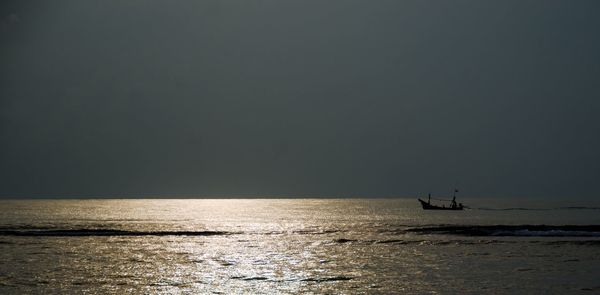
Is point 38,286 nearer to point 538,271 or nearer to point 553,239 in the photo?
point 538,271

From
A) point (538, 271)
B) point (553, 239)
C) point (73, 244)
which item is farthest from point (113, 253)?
point (553, 239)

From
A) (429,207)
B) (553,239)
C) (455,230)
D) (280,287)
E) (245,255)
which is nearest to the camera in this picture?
(280,287)

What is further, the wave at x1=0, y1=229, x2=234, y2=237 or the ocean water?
the wave at x1=0, y1=229, x2=234, y2=237

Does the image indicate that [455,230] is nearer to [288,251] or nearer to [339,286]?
[288,251]

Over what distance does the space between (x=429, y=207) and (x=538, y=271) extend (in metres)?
117

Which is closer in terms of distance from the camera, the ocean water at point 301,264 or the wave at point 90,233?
the ocean water at point 301,264

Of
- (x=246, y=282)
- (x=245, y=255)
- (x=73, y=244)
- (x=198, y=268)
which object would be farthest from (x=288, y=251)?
(x=73, y=244)

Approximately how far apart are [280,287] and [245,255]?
1659 cm

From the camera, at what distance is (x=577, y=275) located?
3753 cm

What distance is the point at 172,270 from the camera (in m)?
40.4

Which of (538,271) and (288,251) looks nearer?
(538,271)

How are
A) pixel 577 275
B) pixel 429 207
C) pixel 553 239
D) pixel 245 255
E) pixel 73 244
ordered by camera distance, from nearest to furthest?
pixel 577 275
pixel 245 255
pixel 73 244
pixel 553 239
pixel 429 207

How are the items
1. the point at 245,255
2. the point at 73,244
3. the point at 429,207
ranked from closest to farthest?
the point at 245,255 < the point at 73,244 < the point at 429,207

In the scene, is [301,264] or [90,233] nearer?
[301,264]
